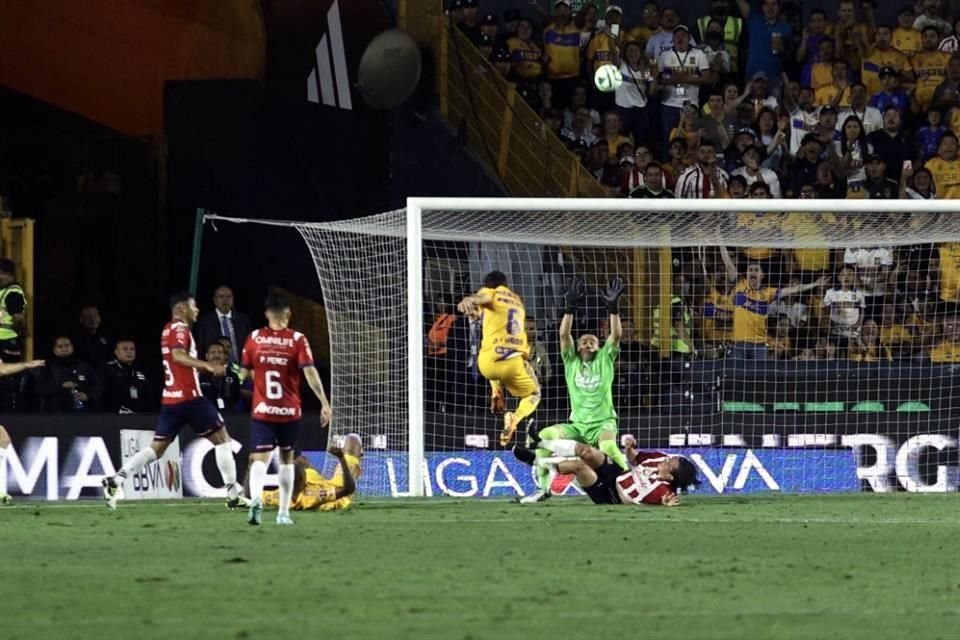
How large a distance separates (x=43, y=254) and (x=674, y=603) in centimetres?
1610

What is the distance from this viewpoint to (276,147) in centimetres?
2367

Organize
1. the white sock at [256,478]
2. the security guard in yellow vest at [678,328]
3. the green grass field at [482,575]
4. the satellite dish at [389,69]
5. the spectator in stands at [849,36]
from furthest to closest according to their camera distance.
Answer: the spectator in stands at [849,36]
the satellite dish at [389,69]
the security guard in yellow vest at [678,328]
the white sock at [256,478]
the green grass field at [482,575]

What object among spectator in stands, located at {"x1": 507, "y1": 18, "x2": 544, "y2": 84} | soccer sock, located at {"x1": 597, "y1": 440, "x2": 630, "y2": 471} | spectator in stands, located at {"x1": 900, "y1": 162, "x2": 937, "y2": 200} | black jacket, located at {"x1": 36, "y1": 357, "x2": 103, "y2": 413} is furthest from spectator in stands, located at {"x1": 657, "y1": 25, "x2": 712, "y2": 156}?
black jacket, located at {"x1": 36, "y1": 357, "x2": 103, "y2": 413}

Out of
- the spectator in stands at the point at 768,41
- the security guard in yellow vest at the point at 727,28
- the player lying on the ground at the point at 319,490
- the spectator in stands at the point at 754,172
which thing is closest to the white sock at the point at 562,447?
the player lying on the ground at the point at 319,490

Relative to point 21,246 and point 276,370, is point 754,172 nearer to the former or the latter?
point 21,246

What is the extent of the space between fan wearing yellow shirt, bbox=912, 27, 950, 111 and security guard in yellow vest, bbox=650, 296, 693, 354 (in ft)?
19.3

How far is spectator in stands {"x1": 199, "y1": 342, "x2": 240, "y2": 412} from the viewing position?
20781 mm

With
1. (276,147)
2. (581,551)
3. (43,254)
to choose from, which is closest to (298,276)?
(276,147)

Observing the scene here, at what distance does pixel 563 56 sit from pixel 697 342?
536cm

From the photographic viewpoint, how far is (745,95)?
2503 centimetres

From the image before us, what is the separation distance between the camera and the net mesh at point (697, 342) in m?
20.7

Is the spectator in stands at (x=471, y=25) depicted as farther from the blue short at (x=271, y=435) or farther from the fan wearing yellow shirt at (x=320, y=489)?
the blue short at (x=271, y=435)

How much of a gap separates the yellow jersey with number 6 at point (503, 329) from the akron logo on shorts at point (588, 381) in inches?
37.2

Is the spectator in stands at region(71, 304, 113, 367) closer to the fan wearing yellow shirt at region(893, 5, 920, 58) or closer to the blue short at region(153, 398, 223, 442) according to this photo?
the blue short at region(153, 398, 223, 442)
